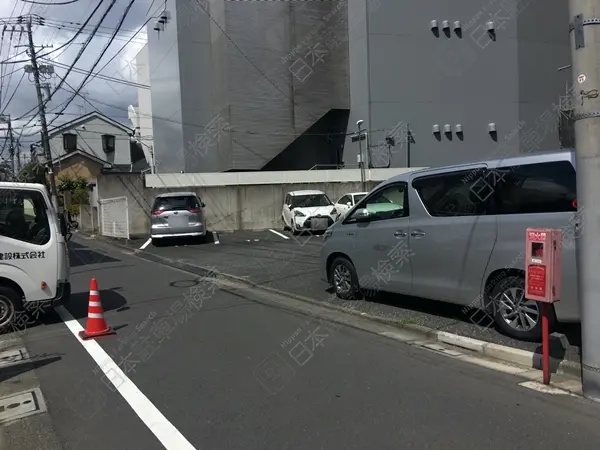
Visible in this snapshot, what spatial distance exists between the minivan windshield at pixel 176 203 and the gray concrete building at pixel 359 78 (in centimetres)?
1020

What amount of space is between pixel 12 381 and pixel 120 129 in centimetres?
4741

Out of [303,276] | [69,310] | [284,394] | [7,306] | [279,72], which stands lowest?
[284,394]

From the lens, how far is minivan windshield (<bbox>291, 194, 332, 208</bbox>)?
2166cm

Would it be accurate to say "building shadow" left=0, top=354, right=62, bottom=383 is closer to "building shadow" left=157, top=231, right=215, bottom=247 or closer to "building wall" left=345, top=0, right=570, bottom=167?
"building shadow" left=157, top=231, right=215, bottom=247

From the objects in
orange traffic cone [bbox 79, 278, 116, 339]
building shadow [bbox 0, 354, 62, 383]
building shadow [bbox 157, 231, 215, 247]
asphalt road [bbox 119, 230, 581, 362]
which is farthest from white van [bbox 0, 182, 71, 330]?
building shadow [bbox 157, 231, 215, 247]

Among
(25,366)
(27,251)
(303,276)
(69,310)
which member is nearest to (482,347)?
(25,366)

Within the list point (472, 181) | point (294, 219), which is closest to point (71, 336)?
point (472, 181)

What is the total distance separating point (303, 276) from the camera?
436 inches

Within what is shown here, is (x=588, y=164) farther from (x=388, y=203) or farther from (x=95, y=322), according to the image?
(x=95, y=322)

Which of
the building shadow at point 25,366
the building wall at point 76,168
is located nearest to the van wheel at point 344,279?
the building shadow at point 25,366

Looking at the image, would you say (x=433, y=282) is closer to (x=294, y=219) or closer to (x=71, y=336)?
(x=71, y=336)

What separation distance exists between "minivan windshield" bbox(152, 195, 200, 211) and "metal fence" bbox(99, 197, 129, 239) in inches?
113

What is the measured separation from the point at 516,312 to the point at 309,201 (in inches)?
634

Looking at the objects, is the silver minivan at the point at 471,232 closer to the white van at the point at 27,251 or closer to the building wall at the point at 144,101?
the white van at the point at 27,251
